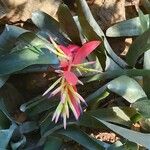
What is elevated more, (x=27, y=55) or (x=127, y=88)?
(x=27, y=55)

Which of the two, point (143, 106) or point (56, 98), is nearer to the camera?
point (143, 106)

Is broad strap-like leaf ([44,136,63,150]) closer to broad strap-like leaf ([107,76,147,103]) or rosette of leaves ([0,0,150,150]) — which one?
rosette of leaves ([0,0,150,150])

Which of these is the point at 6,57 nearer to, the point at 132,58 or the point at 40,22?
the point at 40,22

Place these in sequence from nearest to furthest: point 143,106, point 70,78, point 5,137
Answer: point 70,78, point 143,106, point 5,137

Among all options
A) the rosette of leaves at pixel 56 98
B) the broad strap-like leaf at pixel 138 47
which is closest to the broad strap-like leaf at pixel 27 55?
the rosette of leaves at pixel 56 98

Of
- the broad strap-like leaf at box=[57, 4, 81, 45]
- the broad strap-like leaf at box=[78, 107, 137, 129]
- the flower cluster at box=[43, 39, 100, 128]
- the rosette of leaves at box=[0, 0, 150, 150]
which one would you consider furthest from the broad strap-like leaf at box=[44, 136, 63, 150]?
the broad strap-like leaf at box=[57, 4, 81, 45]

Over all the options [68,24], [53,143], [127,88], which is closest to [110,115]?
[127,88]

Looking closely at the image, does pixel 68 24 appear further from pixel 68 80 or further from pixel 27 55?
pixel 68 80

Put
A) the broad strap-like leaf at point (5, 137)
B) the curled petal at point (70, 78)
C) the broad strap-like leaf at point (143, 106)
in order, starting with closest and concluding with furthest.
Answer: the curled petal at point (70, 78) < the broad strap-like leaf at point (143, 106) < the broad strap-like leaf at point (5, 137)

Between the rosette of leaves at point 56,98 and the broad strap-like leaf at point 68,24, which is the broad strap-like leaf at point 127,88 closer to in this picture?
the rosette of leaves at point 56,98
